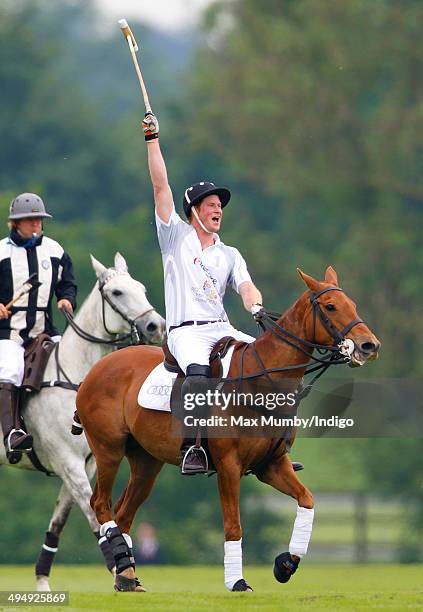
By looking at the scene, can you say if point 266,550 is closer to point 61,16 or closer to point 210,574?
point 210,574

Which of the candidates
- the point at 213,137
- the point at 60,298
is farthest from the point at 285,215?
the point at 60,298

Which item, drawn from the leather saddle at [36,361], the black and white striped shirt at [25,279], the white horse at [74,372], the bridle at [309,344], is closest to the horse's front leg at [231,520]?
the bridle at [309,344]

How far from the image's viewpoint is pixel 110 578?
1683 cm

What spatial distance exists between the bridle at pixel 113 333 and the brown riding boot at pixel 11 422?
78 cm

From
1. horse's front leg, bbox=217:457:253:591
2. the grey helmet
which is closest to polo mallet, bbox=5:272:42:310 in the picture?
the grey helmet

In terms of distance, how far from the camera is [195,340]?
35.0 ft

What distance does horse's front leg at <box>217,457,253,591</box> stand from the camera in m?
10.3

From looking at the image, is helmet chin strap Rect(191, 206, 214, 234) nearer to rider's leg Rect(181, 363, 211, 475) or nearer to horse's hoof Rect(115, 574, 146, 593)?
rider's leg Rect(181, 363, 211, 475)

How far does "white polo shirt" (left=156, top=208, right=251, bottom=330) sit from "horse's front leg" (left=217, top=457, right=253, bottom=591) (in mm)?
1133

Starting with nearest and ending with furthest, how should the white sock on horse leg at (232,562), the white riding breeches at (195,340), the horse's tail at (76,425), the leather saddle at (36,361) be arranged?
the white sock on horse leg at (232,562) → the white riding breeches at (195,340) → the horse's tail at (76,425) → the leather saddle at (36,361)

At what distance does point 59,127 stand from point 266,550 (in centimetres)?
2510

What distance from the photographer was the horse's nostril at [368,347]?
9961 millimetres

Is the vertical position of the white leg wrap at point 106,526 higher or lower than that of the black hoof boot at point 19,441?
lower

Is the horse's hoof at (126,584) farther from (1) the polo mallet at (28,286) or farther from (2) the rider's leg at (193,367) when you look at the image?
(1) the polo mallet at (28,286)
